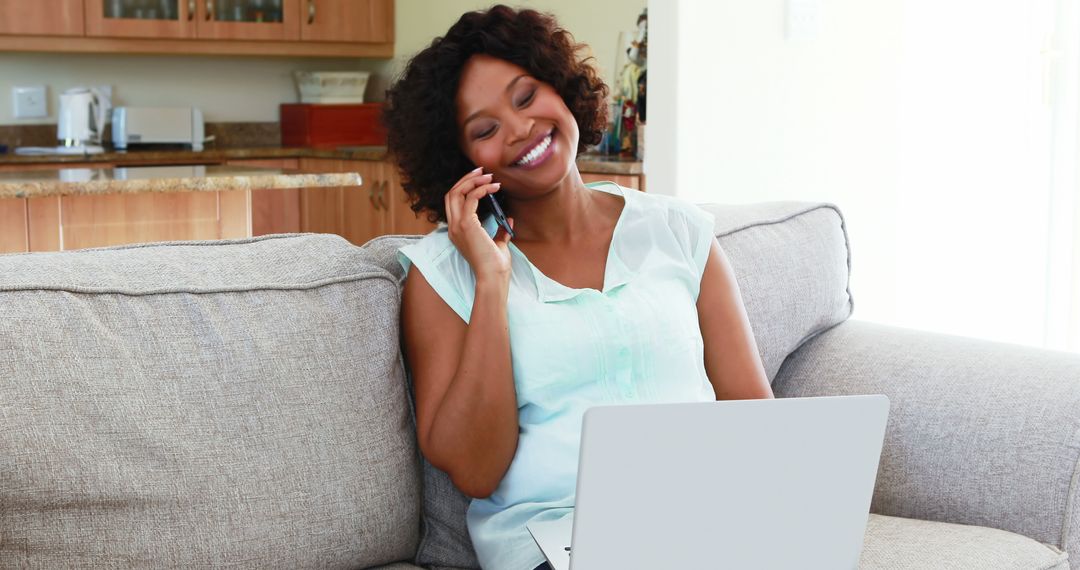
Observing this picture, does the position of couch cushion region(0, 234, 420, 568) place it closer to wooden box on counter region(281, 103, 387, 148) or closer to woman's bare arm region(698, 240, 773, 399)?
woman's bare arm region(698, 240, 773, 399)

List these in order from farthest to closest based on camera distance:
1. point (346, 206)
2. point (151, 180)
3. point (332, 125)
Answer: point (332, 125), point (346, 206), point (151, 180)

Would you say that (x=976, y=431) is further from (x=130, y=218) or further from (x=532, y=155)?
(x=130, y=218)

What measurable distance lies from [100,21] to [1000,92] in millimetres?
3542

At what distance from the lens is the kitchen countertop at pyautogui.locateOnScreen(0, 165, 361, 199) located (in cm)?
270

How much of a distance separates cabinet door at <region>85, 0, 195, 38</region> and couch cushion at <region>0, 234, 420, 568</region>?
3.68m

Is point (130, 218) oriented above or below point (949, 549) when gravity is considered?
above

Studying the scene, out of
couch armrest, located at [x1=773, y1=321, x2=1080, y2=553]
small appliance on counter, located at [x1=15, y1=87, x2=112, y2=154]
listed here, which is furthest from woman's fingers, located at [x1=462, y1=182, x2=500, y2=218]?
small appliance on counter, located at [x1=15, y1=87, x2=112, y2=154]

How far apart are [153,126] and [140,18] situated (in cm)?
46

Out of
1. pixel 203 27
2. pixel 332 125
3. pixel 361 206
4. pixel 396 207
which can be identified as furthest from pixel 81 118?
pixel 396 207

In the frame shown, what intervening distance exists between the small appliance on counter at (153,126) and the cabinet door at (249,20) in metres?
0.37

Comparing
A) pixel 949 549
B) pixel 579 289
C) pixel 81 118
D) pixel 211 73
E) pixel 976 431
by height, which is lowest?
pixel 949 549

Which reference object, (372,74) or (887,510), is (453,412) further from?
(372,74)

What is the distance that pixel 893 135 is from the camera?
298 centimetres

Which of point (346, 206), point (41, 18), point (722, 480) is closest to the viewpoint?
point (722, 480)
